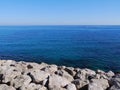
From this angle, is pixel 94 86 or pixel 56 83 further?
pixel 56 83

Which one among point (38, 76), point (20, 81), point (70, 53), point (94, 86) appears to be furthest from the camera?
point (70, 53)

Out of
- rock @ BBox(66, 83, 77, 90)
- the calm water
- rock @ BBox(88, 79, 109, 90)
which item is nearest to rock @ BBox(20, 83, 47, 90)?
rock @ BBox(66, 83, 77, 90)

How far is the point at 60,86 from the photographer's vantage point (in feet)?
47.5

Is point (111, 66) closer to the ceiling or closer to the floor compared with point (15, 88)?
closer to the floor

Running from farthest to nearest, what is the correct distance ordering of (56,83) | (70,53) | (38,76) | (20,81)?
(70,53)
(38,76)
(20,81)
(56,83)

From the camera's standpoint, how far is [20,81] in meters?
14.9

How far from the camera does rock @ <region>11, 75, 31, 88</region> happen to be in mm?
14628

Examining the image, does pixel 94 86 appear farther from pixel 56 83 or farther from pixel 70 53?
pixel 70 53

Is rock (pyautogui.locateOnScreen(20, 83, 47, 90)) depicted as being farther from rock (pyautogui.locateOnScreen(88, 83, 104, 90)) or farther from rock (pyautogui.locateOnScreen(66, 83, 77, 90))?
rock (pyautogui.locateOnScreen(88, 83, 104, 90))

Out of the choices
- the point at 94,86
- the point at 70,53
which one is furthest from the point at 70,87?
the point at 70,53

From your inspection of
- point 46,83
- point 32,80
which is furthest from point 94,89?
point 32,80

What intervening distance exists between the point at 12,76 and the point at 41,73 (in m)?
2.07

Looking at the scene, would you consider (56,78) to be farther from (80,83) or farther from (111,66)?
(111,66)

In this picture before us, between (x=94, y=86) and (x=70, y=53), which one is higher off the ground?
(x=94, y=86)
